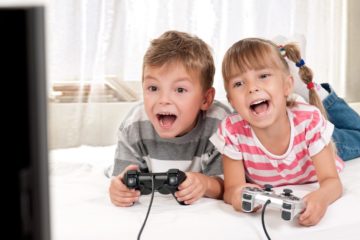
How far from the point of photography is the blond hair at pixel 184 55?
46.5 inches

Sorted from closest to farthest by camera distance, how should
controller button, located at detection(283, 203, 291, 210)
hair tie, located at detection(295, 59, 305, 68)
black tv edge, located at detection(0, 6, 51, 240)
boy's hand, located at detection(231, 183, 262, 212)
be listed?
1. black tv edge, located at detection(0, 6, 51, 240)
2. controller button, located at detection(283, 203, 291, 210)
3. boy's hand, located at detection(231, 183, 262, 212)
4. hair tie, located at detection(295, 59, 305, 68)

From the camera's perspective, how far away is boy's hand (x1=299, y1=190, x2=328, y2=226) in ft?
2.98

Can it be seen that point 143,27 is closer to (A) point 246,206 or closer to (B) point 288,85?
(B) point 288,85

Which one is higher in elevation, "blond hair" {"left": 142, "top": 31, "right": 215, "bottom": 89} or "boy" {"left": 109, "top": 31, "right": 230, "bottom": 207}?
"blond hair" {"left": 142, "top": 31, "right": 215, "bottom": 89}

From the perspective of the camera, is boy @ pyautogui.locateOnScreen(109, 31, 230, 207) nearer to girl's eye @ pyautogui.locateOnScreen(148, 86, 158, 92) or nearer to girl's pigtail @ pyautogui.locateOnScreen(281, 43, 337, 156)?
girl's eye @ pyautogui.locateOnScreen(148, 86, 158, 92)

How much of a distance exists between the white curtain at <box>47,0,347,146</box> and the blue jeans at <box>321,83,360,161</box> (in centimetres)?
55

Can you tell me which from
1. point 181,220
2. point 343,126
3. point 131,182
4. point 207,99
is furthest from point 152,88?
point 343,126

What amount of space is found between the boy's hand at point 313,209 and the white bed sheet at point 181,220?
0.01 meters

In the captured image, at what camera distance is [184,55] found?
119cm

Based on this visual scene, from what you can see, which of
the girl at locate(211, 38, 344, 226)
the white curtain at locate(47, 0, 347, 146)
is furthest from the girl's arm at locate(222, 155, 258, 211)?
the white curtain at locate(47, 0, 347, 146)

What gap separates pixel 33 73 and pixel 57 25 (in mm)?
1590

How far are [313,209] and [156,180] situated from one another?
0.97 ft

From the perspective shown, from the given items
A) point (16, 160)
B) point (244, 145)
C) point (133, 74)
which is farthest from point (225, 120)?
point (16, 160)

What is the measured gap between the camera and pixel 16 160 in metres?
0.25
